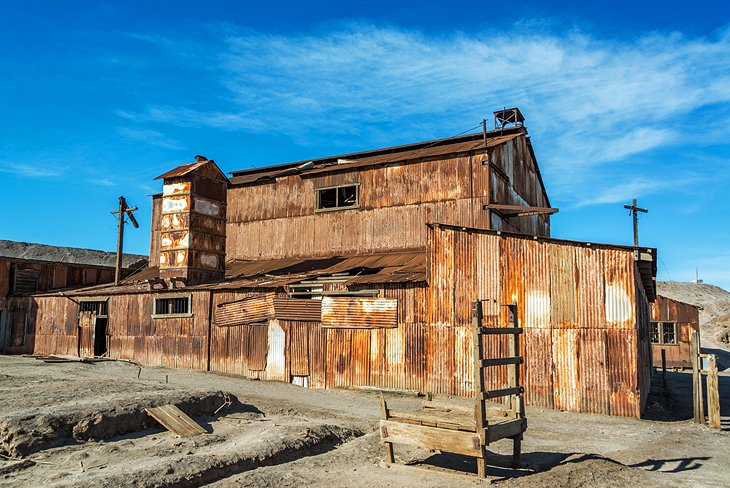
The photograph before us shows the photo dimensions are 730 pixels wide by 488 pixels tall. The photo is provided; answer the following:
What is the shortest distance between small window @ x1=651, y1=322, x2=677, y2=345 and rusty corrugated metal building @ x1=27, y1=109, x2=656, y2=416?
9460mm

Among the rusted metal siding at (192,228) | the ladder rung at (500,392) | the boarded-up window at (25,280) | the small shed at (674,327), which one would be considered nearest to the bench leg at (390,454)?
the ladder rung at (500,392)

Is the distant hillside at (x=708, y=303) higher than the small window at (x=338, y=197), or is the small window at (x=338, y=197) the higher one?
the small window at (x=338, y=197)

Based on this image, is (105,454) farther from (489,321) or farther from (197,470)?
(489,321)

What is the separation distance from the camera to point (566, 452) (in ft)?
37.9

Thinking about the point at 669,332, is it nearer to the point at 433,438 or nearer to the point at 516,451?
the point at 516,451

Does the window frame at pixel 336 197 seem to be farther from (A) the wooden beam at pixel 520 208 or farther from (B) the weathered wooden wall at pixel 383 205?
(A) the wooden beam at pixel 520 208

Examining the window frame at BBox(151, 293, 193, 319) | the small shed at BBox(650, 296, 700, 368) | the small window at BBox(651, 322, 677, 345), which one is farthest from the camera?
the small window at BBox(651, 322, 677, 345)

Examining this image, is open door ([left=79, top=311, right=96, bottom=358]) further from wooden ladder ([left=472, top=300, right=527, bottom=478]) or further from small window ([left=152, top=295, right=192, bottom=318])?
wooden ladder ([left=472, top=300, right=527, bottom=478])

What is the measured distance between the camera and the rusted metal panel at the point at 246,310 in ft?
71.7

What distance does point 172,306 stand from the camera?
25.1 m

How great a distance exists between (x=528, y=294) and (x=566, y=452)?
6.78 metres

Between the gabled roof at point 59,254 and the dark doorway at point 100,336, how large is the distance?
32605 mm

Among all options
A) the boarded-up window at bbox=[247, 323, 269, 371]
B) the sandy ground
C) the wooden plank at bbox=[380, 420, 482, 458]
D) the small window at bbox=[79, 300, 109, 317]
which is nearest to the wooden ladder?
the wooden plank at bbox=[380, 420, 482, 458]

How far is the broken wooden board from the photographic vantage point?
11.9 meters
